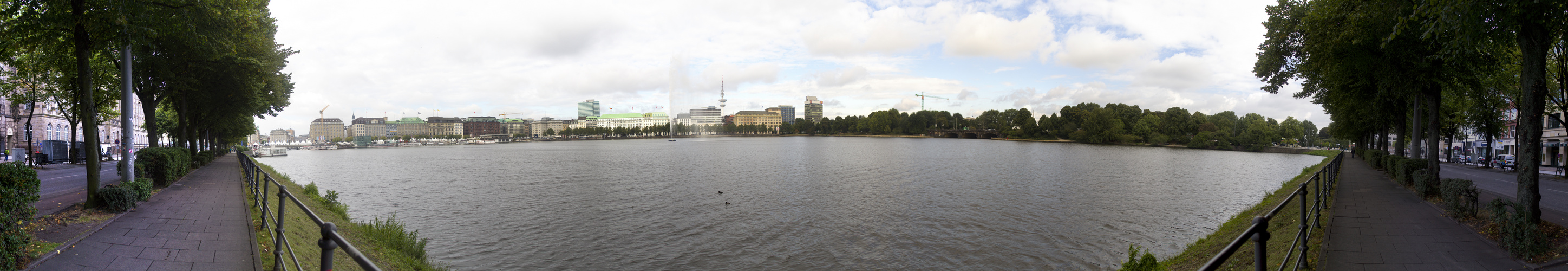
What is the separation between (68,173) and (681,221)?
74.9 ft

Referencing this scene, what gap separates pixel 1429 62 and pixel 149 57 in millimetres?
34074

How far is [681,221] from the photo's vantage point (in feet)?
59.8

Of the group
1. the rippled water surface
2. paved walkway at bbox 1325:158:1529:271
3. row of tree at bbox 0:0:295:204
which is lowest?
the rippled water surface

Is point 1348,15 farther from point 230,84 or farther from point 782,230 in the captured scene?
point 230,84

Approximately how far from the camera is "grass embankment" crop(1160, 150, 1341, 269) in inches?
337

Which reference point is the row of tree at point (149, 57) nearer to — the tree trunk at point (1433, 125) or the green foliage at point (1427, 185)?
the green foliage at point (1427, 185)

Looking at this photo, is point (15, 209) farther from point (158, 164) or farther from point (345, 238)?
point (158, 164)

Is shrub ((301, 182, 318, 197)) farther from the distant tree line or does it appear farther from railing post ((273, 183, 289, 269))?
the distant tree line

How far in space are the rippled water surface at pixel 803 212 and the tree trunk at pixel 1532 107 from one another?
20.5ft

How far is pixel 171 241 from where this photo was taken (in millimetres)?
8133

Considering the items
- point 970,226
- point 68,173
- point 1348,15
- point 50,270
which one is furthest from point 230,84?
point 1348,15

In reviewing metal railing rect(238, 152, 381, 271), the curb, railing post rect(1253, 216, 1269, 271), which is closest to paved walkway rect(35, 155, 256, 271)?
the curb

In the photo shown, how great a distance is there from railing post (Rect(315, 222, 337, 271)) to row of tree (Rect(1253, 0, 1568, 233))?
1128 cm

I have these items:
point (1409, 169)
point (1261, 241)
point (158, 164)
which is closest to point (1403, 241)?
point (1261, 241)
